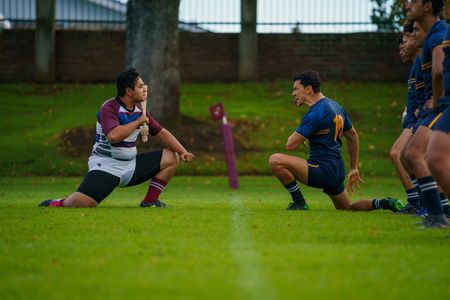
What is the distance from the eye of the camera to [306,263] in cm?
715

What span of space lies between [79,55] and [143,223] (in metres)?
20.5

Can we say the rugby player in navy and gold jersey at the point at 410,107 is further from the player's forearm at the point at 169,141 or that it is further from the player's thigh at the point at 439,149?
the player's thigh at the point at 439,149

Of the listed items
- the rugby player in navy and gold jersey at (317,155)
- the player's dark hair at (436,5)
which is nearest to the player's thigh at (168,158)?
the rugby player in navy and gold jersey at (317,155)

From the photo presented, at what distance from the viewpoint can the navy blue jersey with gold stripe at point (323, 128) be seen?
40.0 feet

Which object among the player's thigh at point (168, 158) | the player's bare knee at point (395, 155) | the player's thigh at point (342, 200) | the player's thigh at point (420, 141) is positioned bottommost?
the player's thigh at point (342, 200)

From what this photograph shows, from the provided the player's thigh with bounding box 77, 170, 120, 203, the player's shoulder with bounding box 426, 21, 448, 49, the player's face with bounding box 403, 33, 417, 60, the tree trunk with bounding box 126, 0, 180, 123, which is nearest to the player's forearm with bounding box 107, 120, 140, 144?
the player's thigh with bounding box 77, 170, 120, 203

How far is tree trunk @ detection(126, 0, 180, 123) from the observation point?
23.5m

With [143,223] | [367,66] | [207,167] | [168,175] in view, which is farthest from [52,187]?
[367,66]

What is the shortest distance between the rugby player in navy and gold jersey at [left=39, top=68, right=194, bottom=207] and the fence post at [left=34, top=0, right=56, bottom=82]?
57.6 ft

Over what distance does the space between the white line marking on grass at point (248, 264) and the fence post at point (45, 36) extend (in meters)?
20.0

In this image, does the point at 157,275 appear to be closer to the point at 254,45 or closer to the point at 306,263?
the point at 306,263

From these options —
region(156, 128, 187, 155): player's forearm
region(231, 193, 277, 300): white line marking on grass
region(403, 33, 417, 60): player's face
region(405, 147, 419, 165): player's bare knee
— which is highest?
region(403, 33, 417, 60): player's face

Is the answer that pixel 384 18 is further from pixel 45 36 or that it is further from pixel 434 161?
pixel 434 161

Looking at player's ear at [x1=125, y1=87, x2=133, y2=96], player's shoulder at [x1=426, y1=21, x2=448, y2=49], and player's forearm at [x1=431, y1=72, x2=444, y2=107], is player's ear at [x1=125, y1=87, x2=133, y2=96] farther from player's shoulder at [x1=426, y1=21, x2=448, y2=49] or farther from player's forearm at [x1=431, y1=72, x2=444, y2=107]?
player's forearm at [x1=431, y1=72, x2=444, y2=107]
